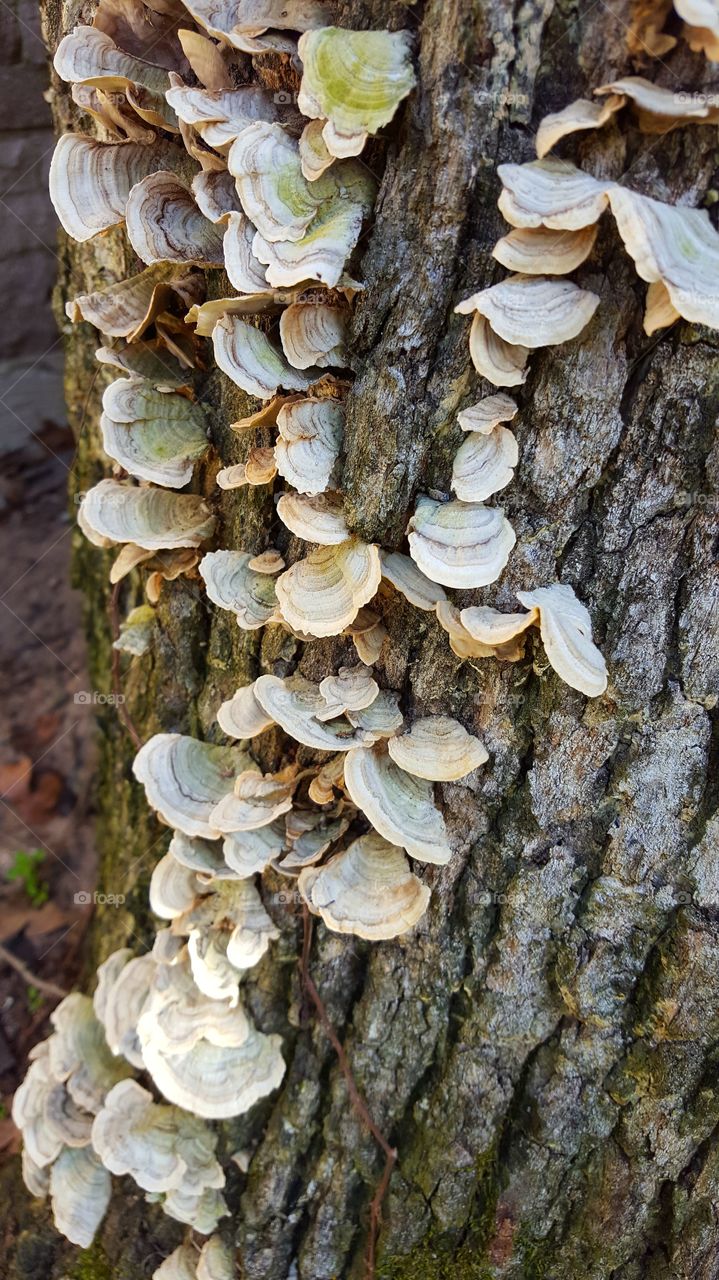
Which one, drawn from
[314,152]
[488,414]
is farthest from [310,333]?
[488,414]

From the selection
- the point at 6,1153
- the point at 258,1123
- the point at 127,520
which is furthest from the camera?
the point at 6,1153

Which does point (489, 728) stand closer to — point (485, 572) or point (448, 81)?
point (485, 572)

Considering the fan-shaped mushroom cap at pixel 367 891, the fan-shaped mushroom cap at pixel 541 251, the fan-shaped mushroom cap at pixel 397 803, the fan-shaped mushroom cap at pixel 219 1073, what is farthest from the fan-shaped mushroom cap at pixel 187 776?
the fan-shaped mushroom cap at pixel 541 251

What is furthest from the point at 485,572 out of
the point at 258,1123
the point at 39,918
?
the point at 39,918

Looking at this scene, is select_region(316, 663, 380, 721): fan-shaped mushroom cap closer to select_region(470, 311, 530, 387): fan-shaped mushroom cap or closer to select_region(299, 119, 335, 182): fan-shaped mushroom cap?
select_region(470, 311, 530, 387): fan-shaped mushroom cap

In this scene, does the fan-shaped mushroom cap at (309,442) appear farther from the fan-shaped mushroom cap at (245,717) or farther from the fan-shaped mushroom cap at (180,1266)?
the fan-shaped mushroom cap at (180,1266)

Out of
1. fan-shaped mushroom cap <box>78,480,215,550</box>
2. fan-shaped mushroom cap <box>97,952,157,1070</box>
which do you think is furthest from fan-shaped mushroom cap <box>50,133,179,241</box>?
fan-shaped mushroom cap <box>97,952,157,1070</box>
